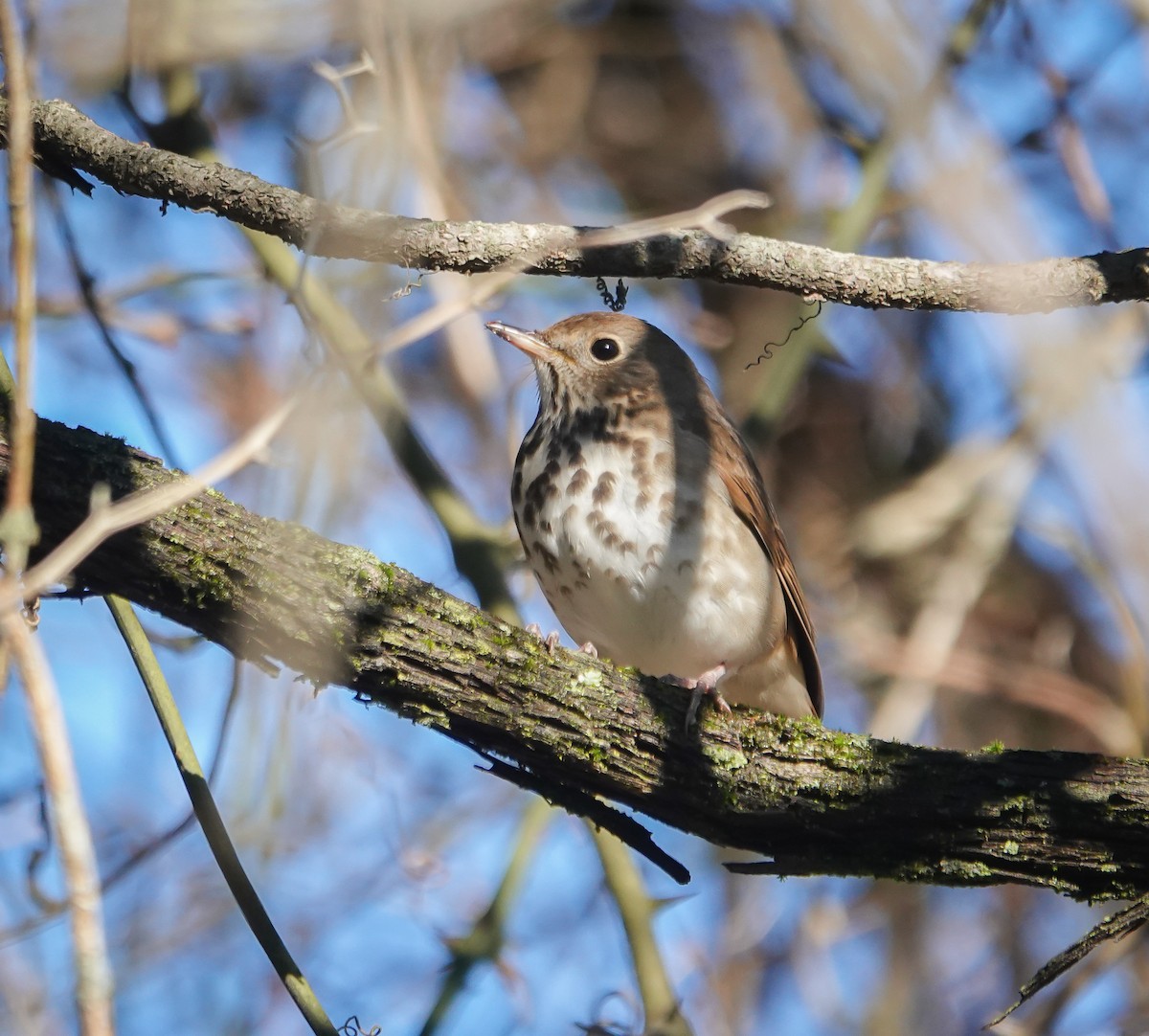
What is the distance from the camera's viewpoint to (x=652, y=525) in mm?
4289

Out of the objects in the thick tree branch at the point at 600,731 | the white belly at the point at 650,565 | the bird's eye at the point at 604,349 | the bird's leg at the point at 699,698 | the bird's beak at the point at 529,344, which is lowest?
the thick tree branch at the point at 600,731

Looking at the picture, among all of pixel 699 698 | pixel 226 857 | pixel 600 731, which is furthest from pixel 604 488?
pixel 226 857

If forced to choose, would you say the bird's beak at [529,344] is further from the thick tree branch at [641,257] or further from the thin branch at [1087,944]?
the thin branch at [1087,944]

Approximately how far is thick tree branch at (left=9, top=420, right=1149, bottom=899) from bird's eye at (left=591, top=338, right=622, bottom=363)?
1763 mm

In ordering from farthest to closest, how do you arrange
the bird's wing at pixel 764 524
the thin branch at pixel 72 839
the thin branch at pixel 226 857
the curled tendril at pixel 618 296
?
the bird's wing at pixel 764 524
the curled tendril at pixel 618 296
the thin branch at pixel 226 857
the thin branch at pixel 72 839

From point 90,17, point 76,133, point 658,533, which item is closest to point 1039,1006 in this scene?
point 658,533

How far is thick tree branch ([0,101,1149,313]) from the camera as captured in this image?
2.90 metres

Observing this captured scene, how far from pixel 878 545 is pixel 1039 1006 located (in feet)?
7.91

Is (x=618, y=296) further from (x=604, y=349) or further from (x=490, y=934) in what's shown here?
(x=490, y=934)

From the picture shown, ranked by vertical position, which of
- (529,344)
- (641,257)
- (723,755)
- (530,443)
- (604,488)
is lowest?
(723,755)

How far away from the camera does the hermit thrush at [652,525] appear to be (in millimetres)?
4312

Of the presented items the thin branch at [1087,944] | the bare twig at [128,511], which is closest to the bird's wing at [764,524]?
the thin branch at [1087,944]

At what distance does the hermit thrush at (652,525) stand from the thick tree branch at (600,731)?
0.49 m

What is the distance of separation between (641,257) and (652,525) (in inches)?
56.9
